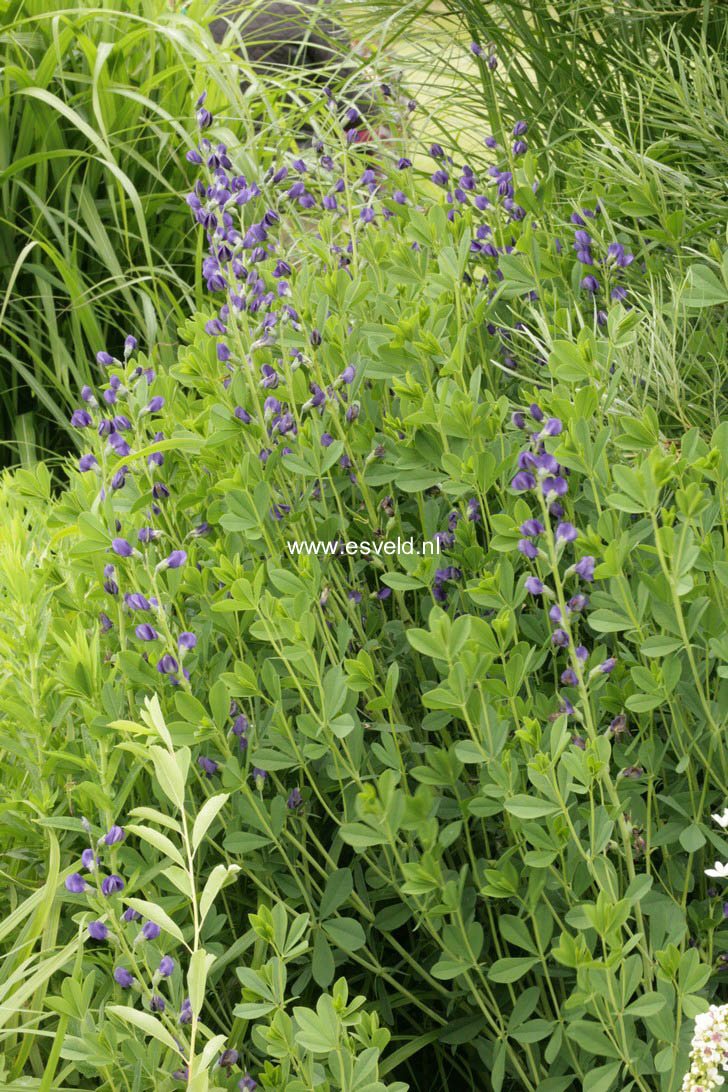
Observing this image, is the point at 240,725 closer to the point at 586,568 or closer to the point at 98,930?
the point at 98,930

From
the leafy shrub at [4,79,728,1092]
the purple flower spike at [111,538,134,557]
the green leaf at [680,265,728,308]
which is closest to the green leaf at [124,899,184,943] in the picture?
the leafy shrub at [4,79,728,1092]

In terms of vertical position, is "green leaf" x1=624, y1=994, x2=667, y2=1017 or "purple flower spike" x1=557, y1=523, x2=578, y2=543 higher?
"purple flower spike" x1=557, y1=523, x2=578, y2=543

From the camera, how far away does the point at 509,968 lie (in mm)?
1112

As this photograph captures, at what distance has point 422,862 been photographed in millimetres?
1092

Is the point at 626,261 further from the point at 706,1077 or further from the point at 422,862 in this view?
the point at 706,1077

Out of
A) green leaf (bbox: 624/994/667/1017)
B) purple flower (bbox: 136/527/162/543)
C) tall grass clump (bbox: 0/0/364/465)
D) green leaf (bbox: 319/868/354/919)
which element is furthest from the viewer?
tall grass clump (bbox: 0/0/364/465)

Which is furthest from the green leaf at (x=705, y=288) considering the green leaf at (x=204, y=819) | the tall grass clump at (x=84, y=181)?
the tall grass clump at (x=84, y=181)

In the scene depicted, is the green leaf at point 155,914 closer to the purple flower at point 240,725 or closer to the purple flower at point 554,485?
the purple flower at point 240,725

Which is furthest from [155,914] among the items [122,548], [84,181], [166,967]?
[84,181]

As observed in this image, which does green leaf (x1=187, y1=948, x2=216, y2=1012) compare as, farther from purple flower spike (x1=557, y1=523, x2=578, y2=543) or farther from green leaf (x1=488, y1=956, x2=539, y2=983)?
purple flower spike (x1=557, y1=523, x2=578, y2=543)

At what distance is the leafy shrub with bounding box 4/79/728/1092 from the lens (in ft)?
3.47

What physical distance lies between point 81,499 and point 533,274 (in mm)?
716

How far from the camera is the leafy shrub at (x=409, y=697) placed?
1.06 metres

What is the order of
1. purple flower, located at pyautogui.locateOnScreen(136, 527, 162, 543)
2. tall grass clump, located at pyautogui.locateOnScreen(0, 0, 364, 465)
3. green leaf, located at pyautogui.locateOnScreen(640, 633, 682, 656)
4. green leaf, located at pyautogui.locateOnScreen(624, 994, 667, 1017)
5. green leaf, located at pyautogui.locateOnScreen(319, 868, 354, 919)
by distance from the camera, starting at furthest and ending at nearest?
tall grass clump, located at pyautogui.locateOnScreen(0, 0, 364, 465) < purple flower, located at pyautogui.locateOnScreen(136, 527, 162, 543) < green leaf, located at pyautogui.locateOnScreen(319, 868, 354, 919) < green leaf, located at pyautogui.locateOnScreen(640, 633, 682, 656) < green leaf, located at pyautogui.locateOnScreen(624, 994, 667, 1017)
